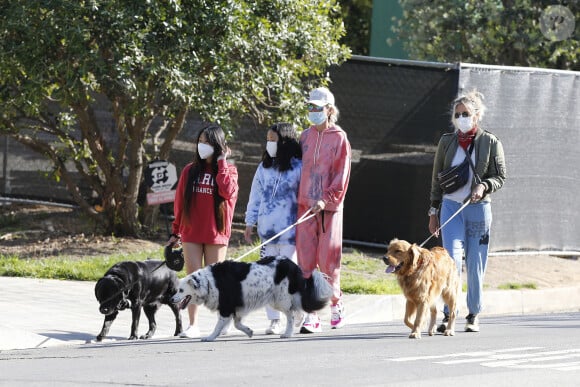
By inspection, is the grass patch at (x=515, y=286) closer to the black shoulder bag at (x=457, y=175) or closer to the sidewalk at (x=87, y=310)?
the sidewalk at (x=87, y=310)

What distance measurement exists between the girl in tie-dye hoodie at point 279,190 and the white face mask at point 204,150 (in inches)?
20.3

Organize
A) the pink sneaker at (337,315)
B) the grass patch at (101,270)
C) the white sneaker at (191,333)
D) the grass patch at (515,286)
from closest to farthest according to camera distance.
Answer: the white sneaker at (191,333), the pink sneaker at (337,315), the grass patch at (101,270), the grass patch at (515,286)

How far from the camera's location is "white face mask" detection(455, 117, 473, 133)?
1054 centimetres

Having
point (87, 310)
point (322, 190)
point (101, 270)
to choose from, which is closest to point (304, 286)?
point (322, 190)

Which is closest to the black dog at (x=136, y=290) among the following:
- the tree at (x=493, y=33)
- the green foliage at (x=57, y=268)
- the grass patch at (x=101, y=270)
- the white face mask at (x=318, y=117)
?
the white face mask at (x=318, y=117)

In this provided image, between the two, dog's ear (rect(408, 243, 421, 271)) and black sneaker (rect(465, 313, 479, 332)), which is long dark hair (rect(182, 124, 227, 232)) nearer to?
dog's ear (rect(408, 243, 421, 271))

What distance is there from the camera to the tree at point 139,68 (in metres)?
13.9

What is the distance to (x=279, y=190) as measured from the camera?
35.0 ft

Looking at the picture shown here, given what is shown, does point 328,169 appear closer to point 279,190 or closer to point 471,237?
point 279,190

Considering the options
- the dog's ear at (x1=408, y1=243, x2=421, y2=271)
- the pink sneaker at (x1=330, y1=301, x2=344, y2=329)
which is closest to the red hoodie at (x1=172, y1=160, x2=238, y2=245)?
the pink sneaker at (x1=330, y1=301, x2=344, y2=329)

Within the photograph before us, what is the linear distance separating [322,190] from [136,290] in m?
1.82

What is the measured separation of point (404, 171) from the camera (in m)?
15.8

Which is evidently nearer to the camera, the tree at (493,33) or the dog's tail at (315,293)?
the dog's tail at (315,293)

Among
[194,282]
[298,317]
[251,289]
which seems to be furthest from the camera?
[298,317]
